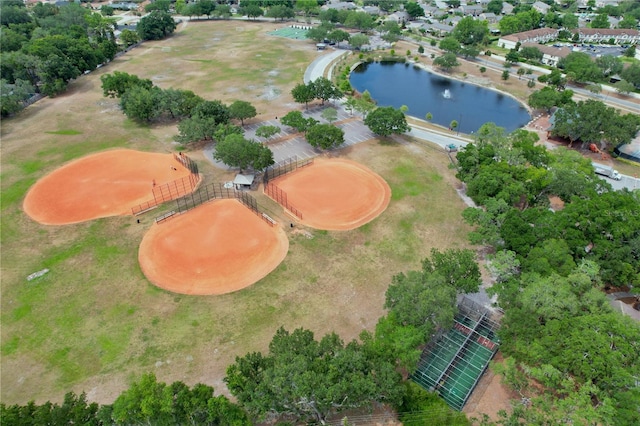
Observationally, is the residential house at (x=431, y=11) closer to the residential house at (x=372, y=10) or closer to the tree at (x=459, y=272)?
the residential house at (x=372, y=10)

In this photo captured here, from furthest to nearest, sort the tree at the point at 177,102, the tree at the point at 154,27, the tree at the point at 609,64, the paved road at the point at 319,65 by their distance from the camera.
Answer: the tree at the point at 154,27
the paved road at the point at 319,65
the tree at the point at 609,64
the tree at the point at 177,102

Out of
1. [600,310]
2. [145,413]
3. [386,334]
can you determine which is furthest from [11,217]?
[600,310]

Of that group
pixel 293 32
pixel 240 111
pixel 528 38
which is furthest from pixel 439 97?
pixel 293 32

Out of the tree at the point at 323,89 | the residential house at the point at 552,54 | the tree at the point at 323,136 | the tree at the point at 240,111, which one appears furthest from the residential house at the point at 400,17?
the tree at the point at 323,136

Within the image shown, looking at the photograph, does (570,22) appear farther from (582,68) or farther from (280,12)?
(280,12)

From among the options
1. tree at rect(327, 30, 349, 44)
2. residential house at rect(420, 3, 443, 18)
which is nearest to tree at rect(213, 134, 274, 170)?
tree at rect(327, 30, 349, 44)

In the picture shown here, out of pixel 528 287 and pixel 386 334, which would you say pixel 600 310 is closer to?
pixel 528 287

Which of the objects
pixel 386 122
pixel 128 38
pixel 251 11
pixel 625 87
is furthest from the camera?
pixel 251 11
